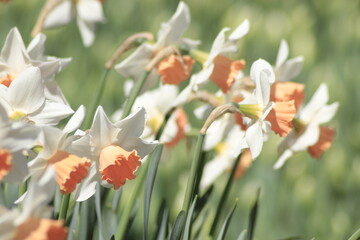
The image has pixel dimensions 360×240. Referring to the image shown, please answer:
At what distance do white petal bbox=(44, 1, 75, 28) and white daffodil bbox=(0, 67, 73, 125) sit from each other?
511 mm

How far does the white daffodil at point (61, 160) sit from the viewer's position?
1.05 meters

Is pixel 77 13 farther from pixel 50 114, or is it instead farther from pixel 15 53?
pixel 50 114

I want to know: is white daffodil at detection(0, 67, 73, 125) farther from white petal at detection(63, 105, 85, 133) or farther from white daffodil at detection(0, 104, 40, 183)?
white daffodil at detection(0, 104, 40, 183)

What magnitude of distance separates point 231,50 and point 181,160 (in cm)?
123

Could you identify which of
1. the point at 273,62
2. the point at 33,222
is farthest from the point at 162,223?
the point at 273,62

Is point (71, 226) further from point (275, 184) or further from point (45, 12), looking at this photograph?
point (275, 184)

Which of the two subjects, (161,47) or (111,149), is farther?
(161,47)

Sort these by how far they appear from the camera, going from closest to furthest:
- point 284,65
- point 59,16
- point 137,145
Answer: point 137,145 → point 284,65 → point 59,16

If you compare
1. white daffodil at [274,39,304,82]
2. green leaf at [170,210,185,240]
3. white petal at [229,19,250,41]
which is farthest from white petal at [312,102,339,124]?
green leaf at [170,210,185,240]

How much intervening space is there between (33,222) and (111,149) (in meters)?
0.33

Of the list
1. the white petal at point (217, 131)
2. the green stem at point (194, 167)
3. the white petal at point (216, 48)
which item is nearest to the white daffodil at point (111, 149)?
the green stem at point (194, 167)

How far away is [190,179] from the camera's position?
4.12 ft

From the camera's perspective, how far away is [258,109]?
4.19ft

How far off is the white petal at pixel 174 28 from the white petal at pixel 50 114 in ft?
1.24
